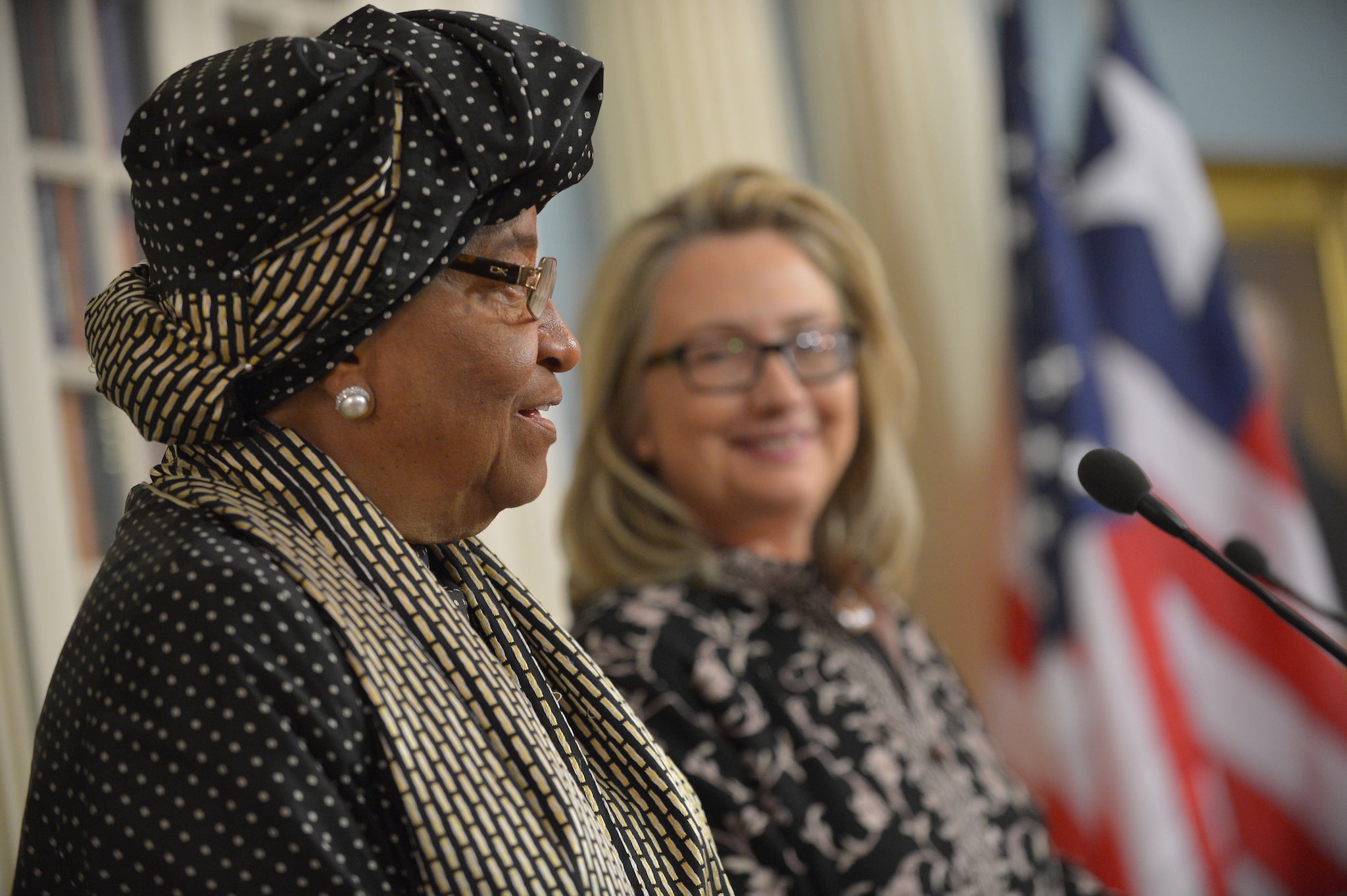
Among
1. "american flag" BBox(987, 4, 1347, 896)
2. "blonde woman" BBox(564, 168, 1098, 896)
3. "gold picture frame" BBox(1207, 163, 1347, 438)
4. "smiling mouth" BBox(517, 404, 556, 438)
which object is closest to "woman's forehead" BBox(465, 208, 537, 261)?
"smiling mouth" BBox(517, 404, 556, 438)

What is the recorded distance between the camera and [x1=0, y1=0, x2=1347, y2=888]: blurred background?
7.15 ft

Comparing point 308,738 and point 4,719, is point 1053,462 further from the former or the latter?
A: point 308,738

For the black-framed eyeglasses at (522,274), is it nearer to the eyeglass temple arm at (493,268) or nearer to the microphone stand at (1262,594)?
the eyeglass temple arm at (493,268)

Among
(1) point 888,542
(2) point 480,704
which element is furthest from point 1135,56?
(2) point 480,704

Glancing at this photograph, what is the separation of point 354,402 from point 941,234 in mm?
2457

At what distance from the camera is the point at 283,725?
0.86 meters

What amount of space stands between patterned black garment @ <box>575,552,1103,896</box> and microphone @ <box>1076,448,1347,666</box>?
649 mm

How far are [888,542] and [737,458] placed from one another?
0.40 meters

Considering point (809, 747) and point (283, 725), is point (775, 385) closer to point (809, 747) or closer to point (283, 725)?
point (809, 747)

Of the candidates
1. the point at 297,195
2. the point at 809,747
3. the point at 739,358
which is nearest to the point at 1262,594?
the point at 809,747

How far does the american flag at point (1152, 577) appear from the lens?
2871mm

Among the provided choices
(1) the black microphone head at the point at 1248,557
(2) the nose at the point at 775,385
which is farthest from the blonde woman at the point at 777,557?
(1) the black microphone head at the point at 1248,557

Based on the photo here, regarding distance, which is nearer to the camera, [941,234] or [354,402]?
[354,402]

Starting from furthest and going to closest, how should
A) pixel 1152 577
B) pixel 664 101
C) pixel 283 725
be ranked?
pixel 664 101 < pixel 1152 577 < pixel 283 725
